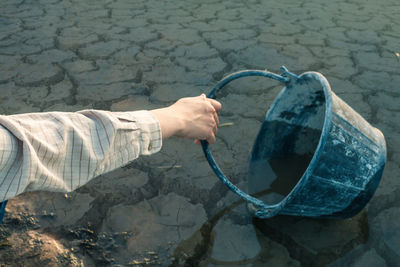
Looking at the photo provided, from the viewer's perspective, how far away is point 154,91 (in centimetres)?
239

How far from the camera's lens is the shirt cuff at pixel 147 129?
994 millimetres

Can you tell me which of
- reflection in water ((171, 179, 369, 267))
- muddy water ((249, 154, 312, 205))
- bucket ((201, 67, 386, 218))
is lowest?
reflection in water ((171, 179, 369, 267))

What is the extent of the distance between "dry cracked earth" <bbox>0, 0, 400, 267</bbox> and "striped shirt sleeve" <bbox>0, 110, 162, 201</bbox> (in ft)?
1.68

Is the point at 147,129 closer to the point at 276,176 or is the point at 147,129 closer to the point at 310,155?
the point at 276,176

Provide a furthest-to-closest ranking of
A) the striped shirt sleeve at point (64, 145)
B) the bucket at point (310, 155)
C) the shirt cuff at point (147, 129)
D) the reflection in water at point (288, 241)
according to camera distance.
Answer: the reflection in water at point (288, 241), the bucket at point (310, 155), the shirt cuff at point (147, 129), the striped shirt sleeve at point (64, 145)

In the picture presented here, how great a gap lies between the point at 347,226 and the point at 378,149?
340mm

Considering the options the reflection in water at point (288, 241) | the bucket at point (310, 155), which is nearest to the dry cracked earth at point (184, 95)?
the reflection in water at point (288, 241)

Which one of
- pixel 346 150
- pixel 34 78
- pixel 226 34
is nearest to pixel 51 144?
pixel 346 150

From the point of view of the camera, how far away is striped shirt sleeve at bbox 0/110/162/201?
0.80 m

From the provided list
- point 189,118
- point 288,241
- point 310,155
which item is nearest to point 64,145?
point 189,118

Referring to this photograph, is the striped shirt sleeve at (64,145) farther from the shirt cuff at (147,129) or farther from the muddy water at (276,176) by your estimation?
the muddy water at (276,176)

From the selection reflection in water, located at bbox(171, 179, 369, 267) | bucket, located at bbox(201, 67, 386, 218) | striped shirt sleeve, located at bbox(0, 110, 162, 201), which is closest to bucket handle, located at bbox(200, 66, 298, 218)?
bucket, located at bbox(201, 67, 386, 218)

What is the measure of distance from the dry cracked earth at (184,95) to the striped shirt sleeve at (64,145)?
513 mm

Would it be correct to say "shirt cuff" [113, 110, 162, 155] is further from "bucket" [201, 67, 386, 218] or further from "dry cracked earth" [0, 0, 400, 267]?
"dry cracked earth" [0, 0, 400, 267]
